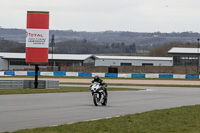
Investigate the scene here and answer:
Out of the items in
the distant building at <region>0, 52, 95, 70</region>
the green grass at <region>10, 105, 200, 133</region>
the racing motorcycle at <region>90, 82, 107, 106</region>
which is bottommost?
the green grass at <region>10, 105, 200, 133</region>

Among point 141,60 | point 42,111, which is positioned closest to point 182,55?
point 141,60

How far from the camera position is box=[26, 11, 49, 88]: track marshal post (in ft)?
109

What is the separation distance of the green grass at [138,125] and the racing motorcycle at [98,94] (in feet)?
14.8

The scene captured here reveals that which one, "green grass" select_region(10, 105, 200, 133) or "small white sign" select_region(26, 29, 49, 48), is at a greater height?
"small white sign" select_region(26, 29, 49, 48)

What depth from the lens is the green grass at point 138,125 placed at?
11344 millimetres

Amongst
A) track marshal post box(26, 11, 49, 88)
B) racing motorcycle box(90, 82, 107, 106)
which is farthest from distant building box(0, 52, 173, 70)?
racing motorcycle box(90, 82, 107, 106)

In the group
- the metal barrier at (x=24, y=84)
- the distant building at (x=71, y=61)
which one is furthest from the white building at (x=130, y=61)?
the metal barrier at (x=24, y=84)

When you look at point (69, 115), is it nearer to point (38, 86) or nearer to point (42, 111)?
point (42, 111)

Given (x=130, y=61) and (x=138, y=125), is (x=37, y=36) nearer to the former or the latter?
(x=138, y=125)

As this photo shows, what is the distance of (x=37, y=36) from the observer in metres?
33.9

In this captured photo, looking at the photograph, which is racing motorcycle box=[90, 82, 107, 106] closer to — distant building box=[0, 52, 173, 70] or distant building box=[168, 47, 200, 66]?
distant building box=[0, 52, 173, 70]

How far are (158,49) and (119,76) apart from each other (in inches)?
4816

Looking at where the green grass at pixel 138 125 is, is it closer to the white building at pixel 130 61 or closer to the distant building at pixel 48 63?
the distant building at pixel 48 63

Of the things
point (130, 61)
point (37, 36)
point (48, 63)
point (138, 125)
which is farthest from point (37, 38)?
point (130, 61)
